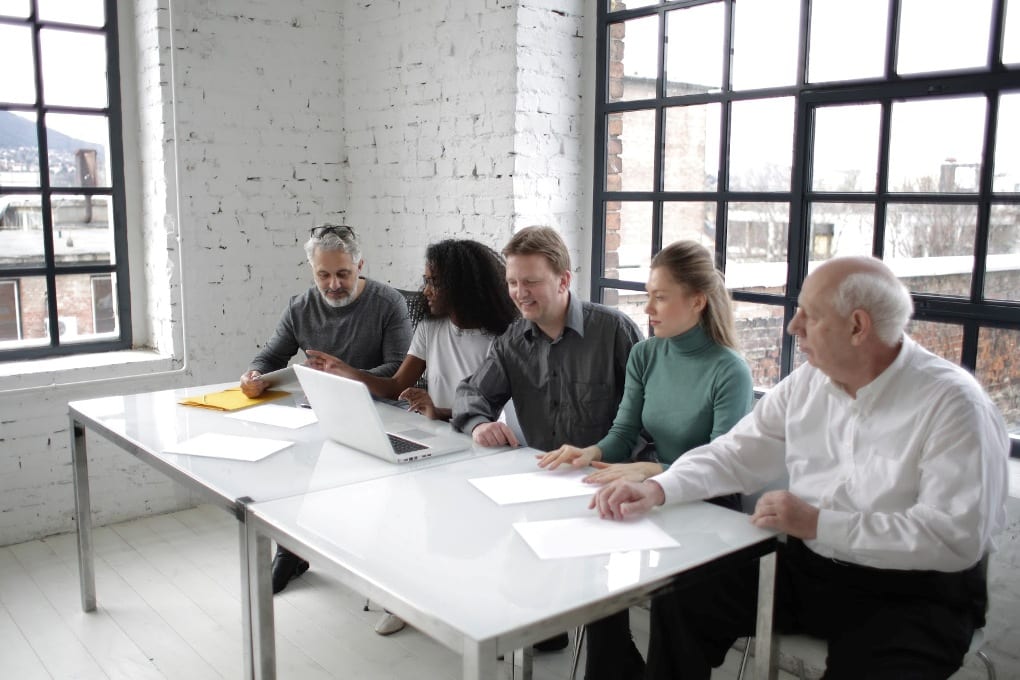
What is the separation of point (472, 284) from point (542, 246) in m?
0.47

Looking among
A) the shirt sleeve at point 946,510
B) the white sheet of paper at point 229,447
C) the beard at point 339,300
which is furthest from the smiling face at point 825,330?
the beard at point 339,300

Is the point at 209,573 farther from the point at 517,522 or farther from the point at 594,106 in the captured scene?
the point at 594,106

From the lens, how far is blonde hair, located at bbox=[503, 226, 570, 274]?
256 centimetres

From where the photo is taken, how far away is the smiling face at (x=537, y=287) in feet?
8.39

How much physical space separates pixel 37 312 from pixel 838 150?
3.26 meters

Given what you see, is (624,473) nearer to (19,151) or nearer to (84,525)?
(84,525)

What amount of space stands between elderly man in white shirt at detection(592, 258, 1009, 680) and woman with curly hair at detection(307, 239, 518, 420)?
3.63 feet

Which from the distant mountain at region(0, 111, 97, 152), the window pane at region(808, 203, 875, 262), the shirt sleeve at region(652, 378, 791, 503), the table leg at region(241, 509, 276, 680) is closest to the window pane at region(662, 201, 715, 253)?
the window pane at region(808, 203, 875, 262)

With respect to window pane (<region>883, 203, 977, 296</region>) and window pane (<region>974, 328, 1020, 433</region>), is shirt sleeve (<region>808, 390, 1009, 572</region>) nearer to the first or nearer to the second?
window pane (<region>974, 328, 1020, 433</region>)

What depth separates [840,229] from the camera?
279cm

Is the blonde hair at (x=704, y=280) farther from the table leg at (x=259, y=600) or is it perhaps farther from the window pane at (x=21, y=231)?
the window pane at (x=21, y=231)

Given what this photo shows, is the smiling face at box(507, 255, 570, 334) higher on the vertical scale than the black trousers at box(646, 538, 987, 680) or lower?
higher

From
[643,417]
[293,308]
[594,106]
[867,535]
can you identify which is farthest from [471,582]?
[594,106]

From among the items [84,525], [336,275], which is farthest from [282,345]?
[84,525]
